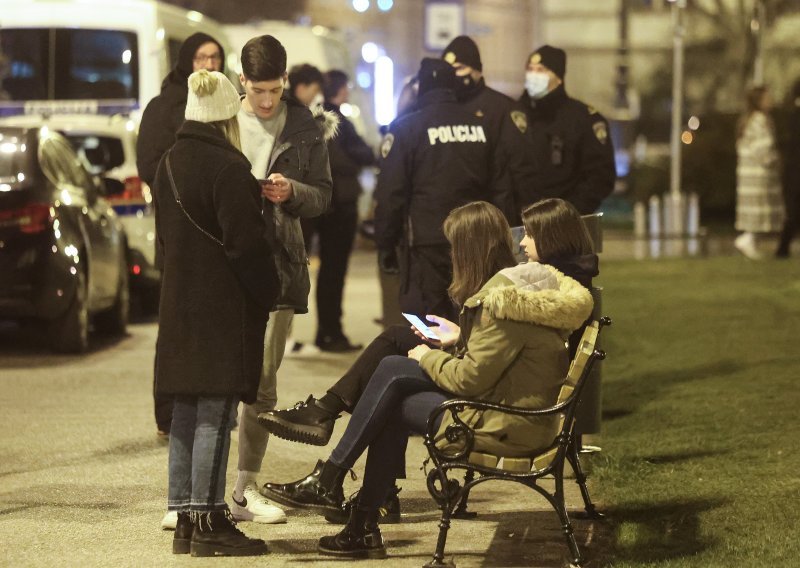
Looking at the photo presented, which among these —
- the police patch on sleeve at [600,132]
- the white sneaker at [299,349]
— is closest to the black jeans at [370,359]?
the police patch on sleeve at [600,132]

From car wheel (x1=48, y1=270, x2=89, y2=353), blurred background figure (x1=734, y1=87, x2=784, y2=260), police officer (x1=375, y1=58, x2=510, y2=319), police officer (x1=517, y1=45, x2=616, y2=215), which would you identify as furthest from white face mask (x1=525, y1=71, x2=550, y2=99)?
blurred background figure (x1=734, y1=87, x2=784, y2=260)

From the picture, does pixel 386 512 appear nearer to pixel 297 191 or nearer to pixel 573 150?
pixel 297 191

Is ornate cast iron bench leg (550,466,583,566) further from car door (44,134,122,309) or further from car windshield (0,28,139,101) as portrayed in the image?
car windshield (0,28,139,101)

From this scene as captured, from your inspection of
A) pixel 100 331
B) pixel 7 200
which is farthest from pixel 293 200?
pixel 100 331

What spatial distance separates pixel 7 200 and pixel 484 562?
6.52 m

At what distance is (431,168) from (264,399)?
181 cm

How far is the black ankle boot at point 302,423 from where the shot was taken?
701cm

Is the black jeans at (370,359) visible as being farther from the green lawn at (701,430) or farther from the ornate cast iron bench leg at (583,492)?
the green lawn at (701,430)

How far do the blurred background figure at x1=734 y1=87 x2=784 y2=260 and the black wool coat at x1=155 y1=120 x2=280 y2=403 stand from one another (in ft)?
49.2

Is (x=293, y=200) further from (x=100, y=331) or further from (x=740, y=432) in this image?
(x=100, y=331)

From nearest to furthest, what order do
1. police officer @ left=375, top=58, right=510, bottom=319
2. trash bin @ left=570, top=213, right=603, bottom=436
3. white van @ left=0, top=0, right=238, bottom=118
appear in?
trash bin @ left=570, top=213, right=603, bottom=436, police officer @ left=375, top=58, right=510, bottom=319, white van @ left=0, top=0, right=238, bottom=118

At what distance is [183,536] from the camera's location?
6719 millimetres

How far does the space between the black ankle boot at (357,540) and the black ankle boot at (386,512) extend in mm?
402

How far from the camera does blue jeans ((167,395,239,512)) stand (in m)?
6.66
